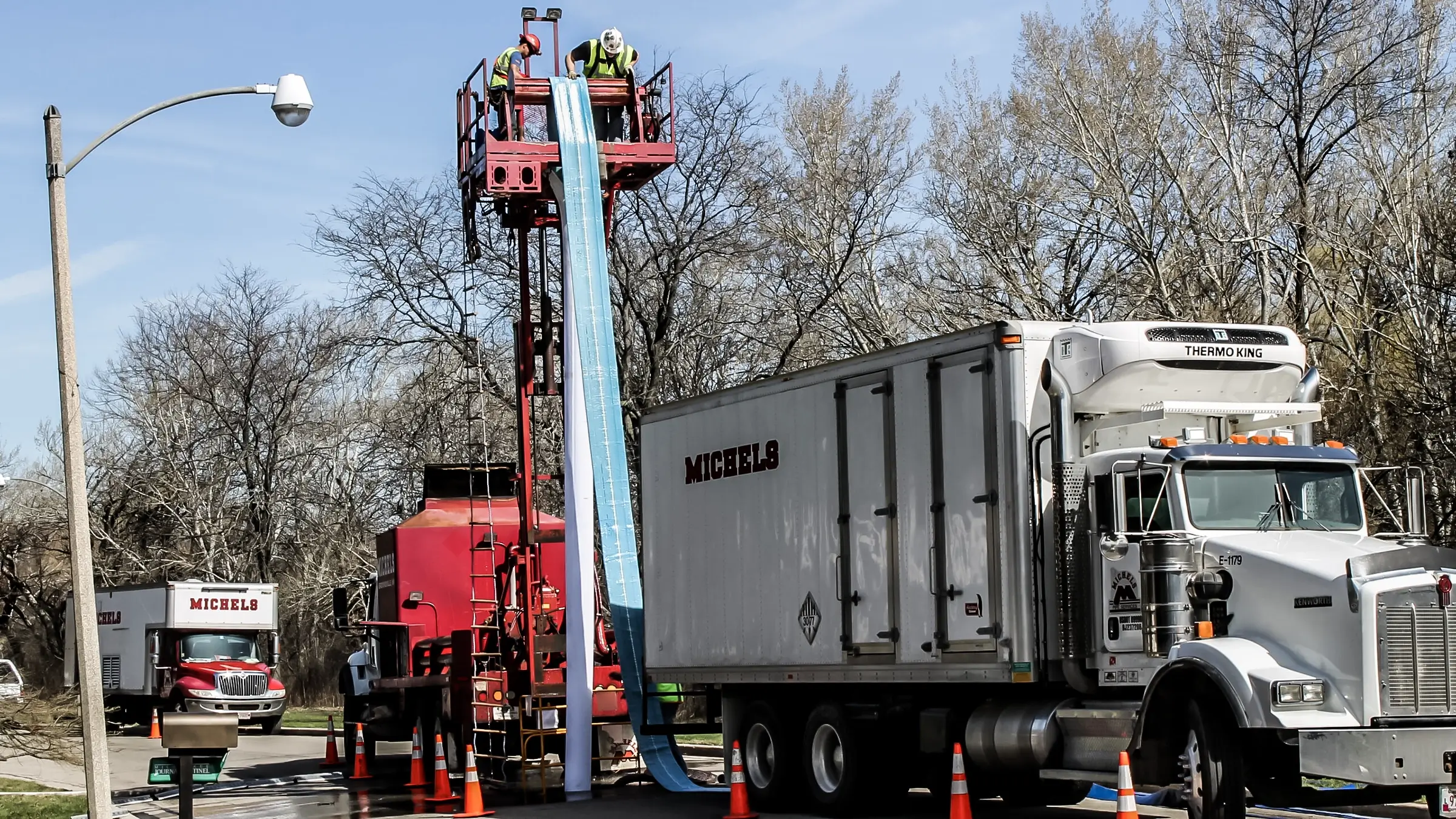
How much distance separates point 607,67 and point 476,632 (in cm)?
753

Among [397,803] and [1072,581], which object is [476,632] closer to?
[397,803]

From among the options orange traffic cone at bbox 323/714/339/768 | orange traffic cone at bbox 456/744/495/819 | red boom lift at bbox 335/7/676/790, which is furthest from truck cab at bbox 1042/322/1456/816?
orange traffic cone at bbox 323/714/339/768

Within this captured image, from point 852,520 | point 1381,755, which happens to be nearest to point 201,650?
point 852,520

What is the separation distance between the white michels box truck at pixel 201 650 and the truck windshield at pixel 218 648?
1 centimetres

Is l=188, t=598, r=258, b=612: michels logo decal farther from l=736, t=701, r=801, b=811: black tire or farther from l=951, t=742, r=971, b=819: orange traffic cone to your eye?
l=951, t=742, r=971, b=819: orange traffic cone

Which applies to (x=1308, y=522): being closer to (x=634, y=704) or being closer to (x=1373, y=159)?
(x=634, y=704)

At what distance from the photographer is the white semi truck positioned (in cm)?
1120

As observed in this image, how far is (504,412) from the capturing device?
123 ft

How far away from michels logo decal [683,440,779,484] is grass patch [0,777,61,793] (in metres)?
11.7

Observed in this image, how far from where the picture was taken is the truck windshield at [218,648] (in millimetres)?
37531

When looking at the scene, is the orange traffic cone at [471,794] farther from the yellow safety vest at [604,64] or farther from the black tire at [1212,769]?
the yellow safety vest at [604,64]

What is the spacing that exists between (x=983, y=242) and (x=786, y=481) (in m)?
15.7

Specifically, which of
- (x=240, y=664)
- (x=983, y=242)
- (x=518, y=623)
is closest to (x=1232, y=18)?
(x=983, y=242)

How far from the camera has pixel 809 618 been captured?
15.7m
